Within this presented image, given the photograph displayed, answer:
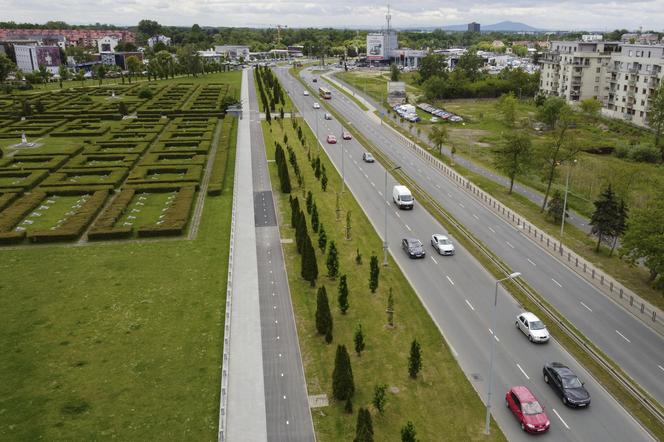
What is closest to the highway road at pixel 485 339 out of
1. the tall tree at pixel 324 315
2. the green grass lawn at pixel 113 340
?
the tall tree at pixel 324 315

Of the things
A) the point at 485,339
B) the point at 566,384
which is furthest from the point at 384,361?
the point at 566,384

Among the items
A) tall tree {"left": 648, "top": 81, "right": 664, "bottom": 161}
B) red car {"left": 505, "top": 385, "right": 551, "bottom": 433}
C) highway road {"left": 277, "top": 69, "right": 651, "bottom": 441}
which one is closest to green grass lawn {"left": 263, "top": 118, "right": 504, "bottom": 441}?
highway road {"left": 277, "top": 69, "right": 651, "bottom": 441}

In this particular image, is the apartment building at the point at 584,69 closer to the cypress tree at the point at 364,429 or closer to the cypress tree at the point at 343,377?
the cypress tree at the point at 343,377

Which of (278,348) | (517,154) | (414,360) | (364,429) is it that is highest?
(517,154)

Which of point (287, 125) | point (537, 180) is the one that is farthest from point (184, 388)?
point (287, 125)

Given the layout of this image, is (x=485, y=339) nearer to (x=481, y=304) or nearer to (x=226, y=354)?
(x=481, y=304)

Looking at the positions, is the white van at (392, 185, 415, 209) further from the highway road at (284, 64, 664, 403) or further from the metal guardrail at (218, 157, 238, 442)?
the metal guardrail at (218, 157, 238, 442)
